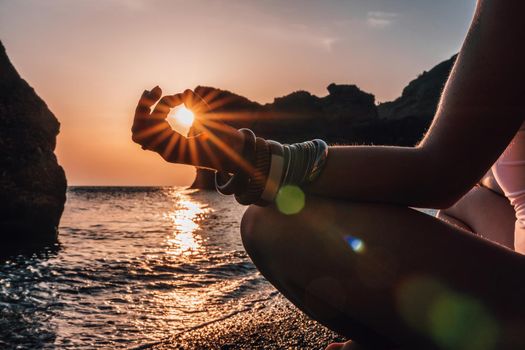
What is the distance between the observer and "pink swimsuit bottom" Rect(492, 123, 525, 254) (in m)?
1.41

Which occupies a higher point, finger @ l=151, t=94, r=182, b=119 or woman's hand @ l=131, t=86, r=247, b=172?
finger @ l=151, t=94, r=182, b=119

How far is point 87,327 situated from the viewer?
3.53 m

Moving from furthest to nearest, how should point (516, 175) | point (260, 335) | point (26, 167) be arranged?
point (26, 167) → point (260, 335) → point (516, 175)

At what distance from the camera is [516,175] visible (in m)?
1.48

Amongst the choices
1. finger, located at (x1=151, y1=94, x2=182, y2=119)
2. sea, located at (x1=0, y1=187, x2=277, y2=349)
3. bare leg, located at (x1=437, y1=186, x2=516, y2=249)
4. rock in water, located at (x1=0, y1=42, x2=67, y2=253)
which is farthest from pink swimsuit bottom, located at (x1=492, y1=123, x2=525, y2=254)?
rock in water, located at (x1=0, y1=42, x2=67, y2=253)

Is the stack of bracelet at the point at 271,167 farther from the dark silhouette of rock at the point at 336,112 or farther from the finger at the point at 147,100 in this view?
the dark silhouette of rock at the point at 336,112

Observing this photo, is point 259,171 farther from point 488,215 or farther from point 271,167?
point 488,215

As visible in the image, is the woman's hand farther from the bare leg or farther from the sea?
the sea

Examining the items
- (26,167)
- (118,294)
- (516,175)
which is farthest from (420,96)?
(516,175)

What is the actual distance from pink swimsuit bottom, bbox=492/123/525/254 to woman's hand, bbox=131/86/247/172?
3.02 ft

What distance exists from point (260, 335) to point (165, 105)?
199 cm

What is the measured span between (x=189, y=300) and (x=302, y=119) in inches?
3574

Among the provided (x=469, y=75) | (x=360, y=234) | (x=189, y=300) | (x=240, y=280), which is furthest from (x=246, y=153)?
(x=240, y=280)

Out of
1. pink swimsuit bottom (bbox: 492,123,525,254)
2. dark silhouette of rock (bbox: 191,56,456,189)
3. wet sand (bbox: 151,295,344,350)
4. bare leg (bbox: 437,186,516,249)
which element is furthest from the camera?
dark silhouette of rock (bbox: 191,56,456,189)
